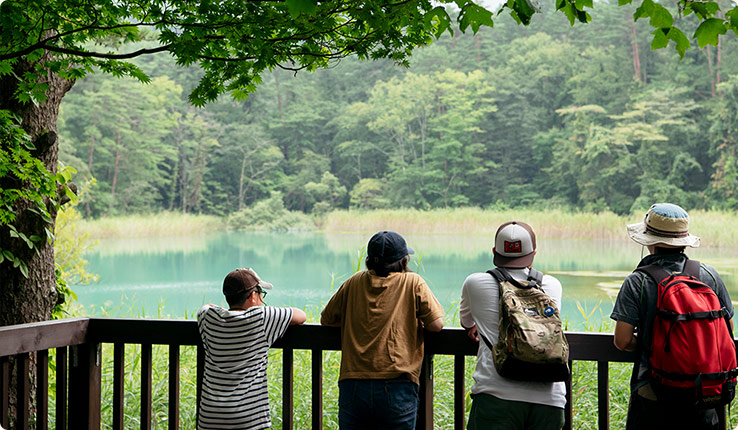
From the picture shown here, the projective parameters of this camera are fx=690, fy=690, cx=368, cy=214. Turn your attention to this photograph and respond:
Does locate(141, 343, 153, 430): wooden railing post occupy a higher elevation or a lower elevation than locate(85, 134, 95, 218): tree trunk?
lower

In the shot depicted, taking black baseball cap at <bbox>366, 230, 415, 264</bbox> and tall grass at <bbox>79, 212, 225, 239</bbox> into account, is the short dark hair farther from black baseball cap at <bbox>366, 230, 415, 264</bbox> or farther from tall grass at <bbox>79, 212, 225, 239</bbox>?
tall grass at <bbox>79, 212, 225, 239</bbox>

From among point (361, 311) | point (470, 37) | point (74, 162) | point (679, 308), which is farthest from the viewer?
point (470, 37)

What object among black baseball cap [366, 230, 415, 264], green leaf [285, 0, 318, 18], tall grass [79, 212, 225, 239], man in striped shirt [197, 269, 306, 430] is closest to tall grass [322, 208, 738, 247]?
tall grass [79, 212, 225, 239]

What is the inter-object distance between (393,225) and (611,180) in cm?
954

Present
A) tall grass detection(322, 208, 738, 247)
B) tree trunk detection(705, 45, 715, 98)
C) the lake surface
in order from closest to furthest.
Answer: the lake surface → tall grass detection(322, 208, 738, 247) → tree trunk detection(705, 45, 715, 98)

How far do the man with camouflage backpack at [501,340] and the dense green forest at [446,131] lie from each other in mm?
27434

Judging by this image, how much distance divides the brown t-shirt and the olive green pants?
0.28m

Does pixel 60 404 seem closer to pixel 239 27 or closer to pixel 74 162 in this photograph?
pixel 239 27

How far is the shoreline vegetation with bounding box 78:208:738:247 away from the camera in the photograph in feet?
79.8

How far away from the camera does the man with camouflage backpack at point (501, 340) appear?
2051mm

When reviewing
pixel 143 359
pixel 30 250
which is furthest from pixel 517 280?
pixel 30 250

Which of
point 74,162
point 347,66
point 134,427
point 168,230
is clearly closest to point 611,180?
point 347,66

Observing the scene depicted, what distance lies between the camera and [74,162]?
2825 centimetres

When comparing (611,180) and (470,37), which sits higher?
(470,37)
